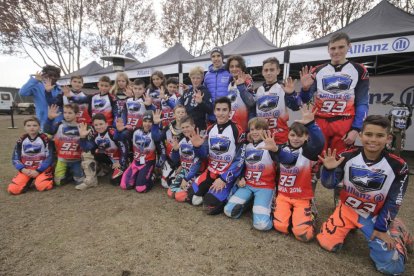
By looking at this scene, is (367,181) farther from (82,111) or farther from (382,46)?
(82,111)

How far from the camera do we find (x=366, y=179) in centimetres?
251

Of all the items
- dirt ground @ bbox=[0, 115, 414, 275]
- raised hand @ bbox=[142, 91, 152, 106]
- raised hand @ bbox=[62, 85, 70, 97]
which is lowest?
dirt ground @ bbox=[0, 115, 414, 275]

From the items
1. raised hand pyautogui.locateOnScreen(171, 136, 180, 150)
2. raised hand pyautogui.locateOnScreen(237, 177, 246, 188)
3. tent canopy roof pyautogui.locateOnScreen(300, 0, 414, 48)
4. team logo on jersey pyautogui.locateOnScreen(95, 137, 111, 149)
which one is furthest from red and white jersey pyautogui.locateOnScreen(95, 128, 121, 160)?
tent canopy roof pyautogui.locateOnScreen(300, 0, 414, 48)

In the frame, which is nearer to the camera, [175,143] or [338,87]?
[338,87]

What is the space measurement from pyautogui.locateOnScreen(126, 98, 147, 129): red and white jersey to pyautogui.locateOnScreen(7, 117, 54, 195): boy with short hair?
1.54 meters

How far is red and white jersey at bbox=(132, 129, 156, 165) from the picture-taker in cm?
459

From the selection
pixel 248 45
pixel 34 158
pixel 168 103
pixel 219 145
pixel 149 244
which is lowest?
pixel 149 244

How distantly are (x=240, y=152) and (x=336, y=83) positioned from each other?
1.53 metres

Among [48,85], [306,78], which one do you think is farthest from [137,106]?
[306,78]

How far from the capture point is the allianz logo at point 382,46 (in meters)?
5.27

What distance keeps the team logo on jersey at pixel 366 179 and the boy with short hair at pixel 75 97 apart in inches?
194

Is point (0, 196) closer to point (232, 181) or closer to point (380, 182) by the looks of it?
point (232, 181)

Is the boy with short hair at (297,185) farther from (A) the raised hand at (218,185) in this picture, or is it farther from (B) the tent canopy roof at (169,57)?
(B) the tent canopy roof at (169,57)

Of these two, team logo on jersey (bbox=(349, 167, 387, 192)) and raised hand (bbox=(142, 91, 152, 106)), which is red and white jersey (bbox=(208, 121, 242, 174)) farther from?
raised hand (bbox=(142, 91, 152, 106))
